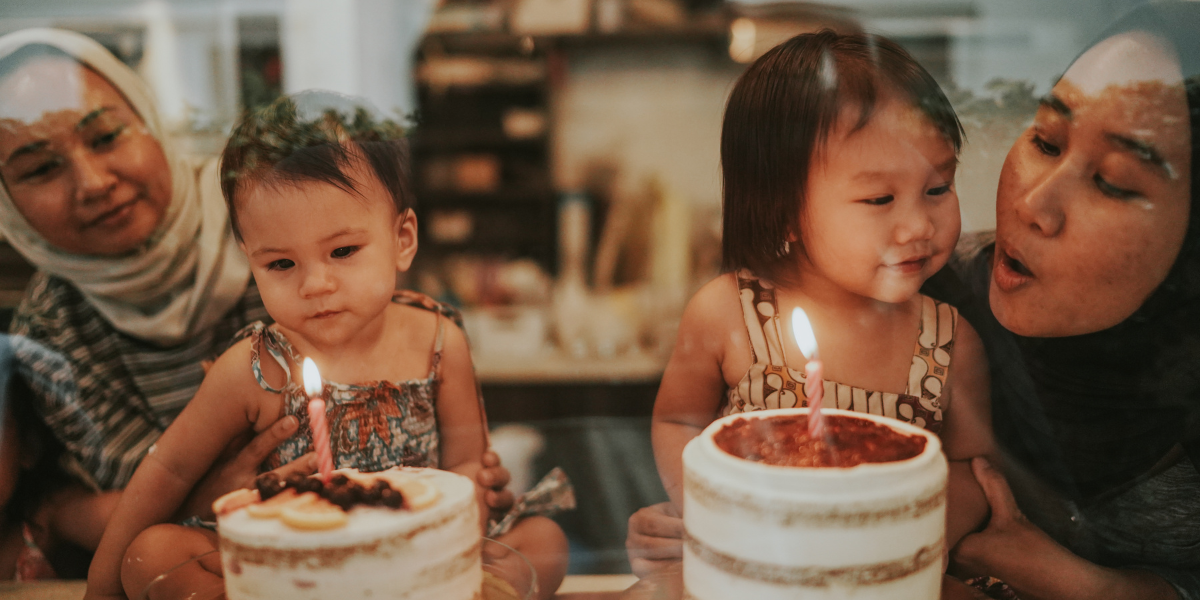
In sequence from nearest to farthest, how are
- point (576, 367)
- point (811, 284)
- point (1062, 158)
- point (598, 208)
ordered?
1. point (1062, 158)
2. point (811, 284)
3. point (576, 367)
4. point (598, 208)

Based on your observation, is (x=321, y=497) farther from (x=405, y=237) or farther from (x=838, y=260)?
(x=838, y=260)

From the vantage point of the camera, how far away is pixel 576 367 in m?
1.23

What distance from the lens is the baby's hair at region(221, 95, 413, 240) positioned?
69cm

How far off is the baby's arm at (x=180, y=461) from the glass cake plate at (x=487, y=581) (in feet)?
0.21

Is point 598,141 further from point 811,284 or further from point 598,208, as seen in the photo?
point 811,284

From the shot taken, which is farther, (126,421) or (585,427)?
(585,427)

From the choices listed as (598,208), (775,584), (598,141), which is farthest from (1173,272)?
(598,141)

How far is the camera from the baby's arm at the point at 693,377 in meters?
0.81

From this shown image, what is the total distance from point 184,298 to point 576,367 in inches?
23.5

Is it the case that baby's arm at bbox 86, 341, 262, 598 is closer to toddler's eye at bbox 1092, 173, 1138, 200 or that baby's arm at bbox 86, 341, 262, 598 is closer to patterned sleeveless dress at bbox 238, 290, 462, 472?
patterned sleeveless dress at bbox 238, 290, 462, 472

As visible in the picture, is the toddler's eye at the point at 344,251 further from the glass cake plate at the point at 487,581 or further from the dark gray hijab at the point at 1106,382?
the dark gray hijab at the point at 1106,382

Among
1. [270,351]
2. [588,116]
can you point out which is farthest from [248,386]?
[588,116]

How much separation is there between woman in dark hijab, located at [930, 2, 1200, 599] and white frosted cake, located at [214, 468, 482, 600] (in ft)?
1.72

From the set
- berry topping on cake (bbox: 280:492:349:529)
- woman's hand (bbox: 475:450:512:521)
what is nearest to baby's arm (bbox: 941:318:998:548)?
woman's hand (bbox: 475:450:512:521)
